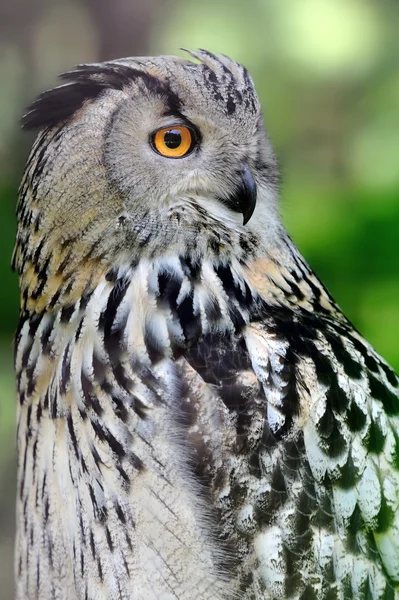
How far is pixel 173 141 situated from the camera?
1129 mm

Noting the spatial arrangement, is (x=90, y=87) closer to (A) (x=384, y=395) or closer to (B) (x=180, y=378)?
(B) (x=180, y=378)

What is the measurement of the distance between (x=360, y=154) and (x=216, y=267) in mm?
1035

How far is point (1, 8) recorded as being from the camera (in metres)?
1.67

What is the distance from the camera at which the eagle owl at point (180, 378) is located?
103 cm

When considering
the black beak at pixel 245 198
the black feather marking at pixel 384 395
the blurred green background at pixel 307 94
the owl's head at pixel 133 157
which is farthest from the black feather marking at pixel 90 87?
the black feather marking at pixel 384 395

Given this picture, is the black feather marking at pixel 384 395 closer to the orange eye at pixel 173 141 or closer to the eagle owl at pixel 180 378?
the eagle owl at pixel 180 378

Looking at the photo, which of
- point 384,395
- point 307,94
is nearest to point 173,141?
point 384,395

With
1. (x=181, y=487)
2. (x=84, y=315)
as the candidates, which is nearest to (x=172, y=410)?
(x=181, y=487)

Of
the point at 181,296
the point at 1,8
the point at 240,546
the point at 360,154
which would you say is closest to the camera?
the point at 240,546

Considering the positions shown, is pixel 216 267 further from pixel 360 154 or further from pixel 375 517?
pixel 360 154

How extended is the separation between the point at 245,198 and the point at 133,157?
0.19 meters

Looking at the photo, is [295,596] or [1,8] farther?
[1,8]

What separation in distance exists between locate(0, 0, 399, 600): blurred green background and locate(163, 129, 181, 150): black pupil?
487mm

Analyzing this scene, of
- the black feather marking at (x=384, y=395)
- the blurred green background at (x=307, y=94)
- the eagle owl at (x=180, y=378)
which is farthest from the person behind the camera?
the blurred green background at (x=307, y=94)
